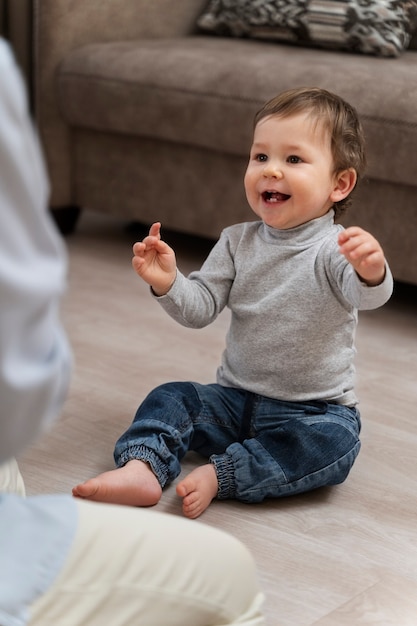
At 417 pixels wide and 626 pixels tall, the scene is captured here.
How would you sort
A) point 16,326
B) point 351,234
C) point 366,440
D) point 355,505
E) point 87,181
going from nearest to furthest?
point 16,326 → point 351,234 → point 355,505 → point 366,440 → point 87,181

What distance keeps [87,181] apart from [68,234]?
162 mm

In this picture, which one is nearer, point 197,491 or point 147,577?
point 147,577

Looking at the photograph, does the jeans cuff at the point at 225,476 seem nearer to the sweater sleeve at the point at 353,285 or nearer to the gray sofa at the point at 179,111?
the sweater sleeve at the point at 353,285

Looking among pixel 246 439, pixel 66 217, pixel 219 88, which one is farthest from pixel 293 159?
pixel 66 217

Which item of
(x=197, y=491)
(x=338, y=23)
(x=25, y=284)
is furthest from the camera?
(x=338, y=23)

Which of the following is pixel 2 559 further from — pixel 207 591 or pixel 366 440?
pixel 366 440

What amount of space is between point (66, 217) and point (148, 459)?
1358 millimetres

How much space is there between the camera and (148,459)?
1.26m

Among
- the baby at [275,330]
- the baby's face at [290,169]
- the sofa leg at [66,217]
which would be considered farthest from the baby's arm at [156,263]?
the sofa leg at [66,217]

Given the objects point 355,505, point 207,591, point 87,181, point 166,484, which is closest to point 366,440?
point 355,505

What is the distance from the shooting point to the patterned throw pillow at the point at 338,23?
7.17ft

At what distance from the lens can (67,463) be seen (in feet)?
4.39

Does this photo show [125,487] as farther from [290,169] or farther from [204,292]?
[290,169]

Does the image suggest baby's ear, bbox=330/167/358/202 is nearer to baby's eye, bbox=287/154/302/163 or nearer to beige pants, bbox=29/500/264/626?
baby's eye, bbox=287/154/302/163
